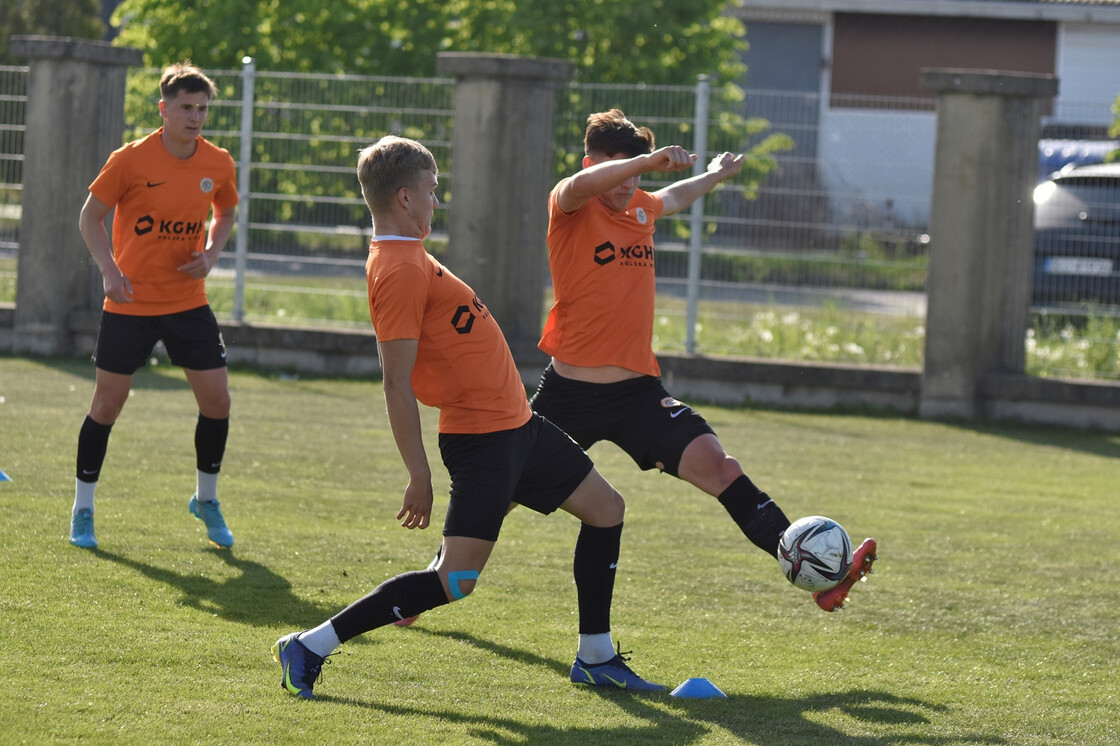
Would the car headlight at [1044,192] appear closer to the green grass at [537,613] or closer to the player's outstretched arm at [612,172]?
the green grass at [537,613]

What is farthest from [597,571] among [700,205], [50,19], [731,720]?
[50,19]

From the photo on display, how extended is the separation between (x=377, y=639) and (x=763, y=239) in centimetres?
820

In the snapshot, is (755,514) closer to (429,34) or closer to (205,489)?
(205,489)

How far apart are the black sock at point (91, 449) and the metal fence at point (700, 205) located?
6901mm

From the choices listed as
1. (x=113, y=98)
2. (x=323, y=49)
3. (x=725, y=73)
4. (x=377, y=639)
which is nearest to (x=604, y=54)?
(x=725, y=73)

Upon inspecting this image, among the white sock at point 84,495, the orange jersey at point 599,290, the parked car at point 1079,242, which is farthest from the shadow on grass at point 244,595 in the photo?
the parked car at point 1079,242

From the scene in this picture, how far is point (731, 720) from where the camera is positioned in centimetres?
466

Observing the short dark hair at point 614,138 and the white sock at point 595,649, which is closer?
the white sock at point 595,649

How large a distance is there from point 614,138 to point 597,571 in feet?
5.15

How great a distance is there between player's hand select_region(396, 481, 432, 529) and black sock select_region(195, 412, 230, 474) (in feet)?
8.39

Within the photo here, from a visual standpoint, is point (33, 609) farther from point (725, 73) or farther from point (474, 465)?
point (725, 73)

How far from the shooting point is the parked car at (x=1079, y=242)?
40.3 ft

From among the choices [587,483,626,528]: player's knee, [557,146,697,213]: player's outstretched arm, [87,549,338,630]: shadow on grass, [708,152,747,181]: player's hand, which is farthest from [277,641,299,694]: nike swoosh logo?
[708,152,747,181]: player's hand

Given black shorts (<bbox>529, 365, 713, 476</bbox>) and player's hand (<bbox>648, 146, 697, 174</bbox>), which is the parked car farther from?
player's hand (<bbox>648, 146, 697, 174</bbox>)
